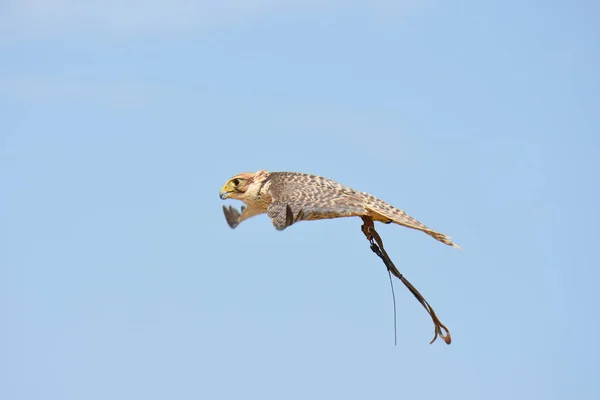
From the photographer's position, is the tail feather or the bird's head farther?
the bird's head

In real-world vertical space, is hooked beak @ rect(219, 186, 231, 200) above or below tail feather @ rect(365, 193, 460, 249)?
above

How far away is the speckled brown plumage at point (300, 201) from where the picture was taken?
47.6ft

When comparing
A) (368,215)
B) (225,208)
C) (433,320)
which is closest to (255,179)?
(225,208)

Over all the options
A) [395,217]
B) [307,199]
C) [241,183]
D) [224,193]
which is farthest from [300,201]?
[224,193]

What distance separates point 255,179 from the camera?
16.8 meters

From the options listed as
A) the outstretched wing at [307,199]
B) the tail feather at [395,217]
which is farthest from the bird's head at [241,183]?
the tail feather at [395,217]

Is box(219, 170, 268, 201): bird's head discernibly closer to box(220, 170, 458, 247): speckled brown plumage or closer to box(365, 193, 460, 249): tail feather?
box(220, 170, 458, 247): speckled brown plumage

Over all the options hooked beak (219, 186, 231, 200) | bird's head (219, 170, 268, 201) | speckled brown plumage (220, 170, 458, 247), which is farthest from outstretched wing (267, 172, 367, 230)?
hooked beak (219, 186, 231, 200)

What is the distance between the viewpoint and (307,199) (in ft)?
49.2

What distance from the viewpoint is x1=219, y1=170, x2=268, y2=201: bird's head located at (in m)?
16.8

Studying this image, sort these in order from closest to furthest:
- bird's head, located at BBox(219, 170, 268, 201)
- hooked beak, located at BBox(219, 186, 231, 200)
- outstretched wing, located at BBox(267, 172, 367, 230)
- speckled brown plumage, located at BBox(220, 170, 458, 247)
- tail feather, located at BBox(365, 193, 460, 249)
Result: outstretched wing, located at BBox(267, 172, 367, 230)
speckled brown plumage, located at BBox(220, 170, 458, 247)
tail feather, located at BBox(365, 193, 460, 249)
bird's head, located at BBox(219, 170, 268, 201)
hooked beak, located at BBox(219, 186, 231, 200)

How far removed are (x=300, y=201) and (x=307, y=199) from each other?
0.16 meters

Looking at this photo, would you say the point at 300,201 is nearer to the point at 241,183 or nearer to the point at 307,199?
the point at 307,199

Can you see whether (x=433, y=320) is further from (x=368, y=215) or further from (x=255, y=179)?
(x=255, y=179)
